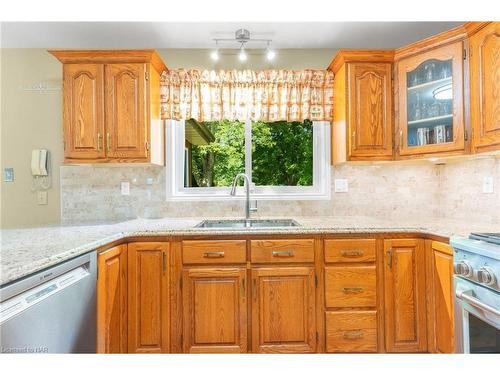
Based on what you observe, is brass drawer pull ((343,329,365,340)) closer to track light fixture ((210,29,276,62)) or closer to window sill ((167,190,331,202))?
window sill ((167,190,331,202))

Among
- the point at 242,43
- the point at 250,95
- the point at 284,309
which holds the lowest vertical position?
the point at 284,309

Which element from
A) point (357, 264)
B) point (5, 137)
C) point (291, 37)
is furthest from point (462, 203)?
point (5, 137)

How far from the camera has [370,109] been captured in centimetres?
238

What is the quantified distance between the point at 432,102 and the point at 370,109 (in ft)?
1.35

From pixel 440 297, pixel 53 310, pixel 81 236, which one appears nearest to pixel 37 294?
pixel 53 310

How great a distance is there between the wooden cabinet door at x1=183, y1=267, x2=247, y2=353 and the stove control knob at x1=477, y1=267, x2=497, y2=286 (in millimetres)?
1216

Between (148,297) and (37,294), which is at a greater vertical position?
(37,294)

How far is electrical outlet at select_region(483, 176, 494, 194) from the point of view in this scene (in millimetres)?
2158

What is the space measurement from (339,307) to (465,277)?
2.49 ft

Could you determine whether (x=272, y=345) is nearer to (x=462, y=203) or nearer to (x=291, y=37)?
(x=462, y=203)

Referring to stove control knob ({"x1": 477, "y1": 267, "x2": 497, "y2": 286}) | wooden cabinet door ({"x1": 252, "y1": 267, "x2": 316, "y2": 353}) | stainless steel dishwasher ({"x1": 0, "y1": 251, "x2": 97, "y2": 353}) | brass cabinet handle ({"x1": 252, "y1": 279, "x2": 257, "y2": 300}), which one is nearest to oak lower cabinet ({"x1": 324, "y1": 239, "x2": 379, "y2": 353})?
wooden cabinet door ({"x1": 252, "y1": 267, "x2": 316, "y2": 353})

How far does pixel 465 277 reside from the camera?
1479 millimetres

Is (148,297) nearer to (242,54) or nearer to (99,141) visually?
(99,141)

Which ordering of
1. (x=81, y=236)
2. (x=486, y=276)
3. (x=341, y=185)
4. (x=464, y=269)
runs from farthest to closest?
(x=341, y=185)
(x=81, y=236)
(x=464, y=269)
(x=486, y=276)
